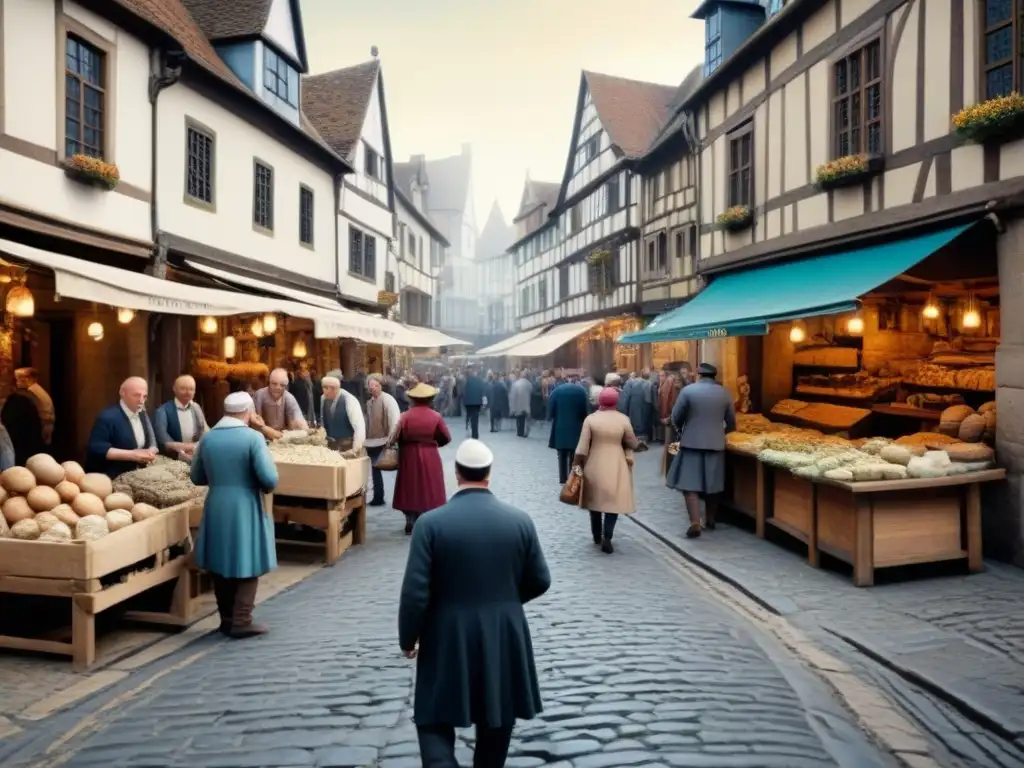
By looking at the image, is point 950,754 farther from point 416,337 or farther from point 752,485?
point 416,337

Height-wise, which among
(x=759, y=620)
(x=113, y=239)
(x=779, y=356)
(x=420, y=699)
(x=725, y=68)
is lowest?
(x=759, y=620)

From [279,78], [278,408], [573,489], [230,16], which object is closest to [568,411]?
[278,408]

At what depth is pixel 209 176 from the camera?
50.3ft

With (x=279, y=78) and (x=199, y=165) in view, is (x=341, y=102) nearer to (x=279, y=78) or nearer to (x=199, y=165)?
(x=279, y=78)

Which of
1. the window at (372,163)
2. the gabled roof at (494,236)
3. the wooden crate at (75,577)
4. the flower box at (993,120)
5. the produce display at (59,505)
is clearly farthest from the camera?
the gabled roof at (494,236)

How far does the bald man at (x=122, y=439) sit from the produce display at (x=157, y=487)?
6.2 inches

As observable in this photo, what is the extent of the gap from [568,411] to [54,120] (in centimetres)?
844

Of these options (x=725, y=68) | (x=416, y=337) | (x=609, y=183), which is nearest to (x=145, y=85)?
(x=416, y=337)

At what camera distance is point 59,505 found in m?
6.18

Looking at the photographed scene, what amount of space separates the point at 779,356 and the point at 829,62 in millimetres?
5263

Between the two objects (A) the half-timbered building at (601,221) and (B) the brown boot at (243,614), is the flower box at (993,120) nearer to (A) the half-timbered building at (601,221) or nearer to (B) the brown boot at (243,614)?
(B) the brown boot at (243,614)

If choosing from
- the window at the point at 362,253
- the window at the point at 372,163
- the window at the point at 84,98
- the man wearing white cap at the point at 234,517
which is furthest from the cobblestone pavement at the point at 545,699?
the window at the point at 372,163

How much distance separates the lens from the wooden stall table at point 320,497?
8805 millimetres

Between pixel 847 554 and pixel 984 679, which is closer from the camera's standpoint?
pixel 984 679
